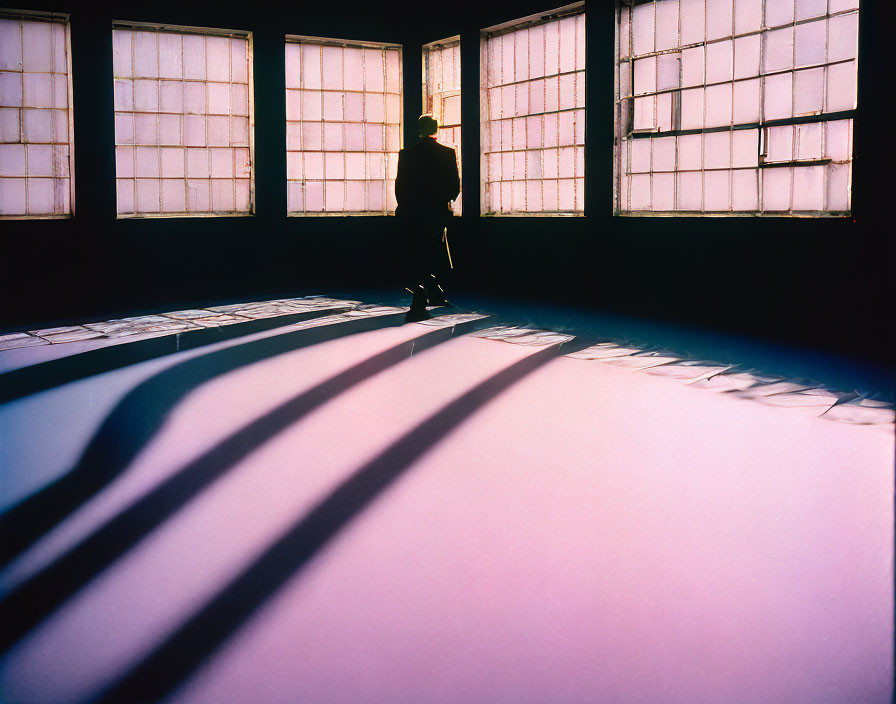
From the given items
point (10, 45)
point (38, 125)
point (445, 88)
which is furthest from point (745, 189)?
point (10, 45)

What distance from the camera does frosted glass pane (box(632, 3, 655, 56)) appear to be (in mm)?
7266

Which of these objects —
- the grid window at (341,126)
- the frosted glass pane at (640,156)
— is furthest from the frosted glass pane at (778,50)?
the grid window at (341,126)

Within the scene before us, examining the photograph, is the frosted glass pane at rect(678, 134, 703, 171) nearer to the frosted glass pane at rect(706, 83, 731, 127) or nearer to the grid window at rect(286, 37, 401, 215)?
the frosted glass pane at rect(706, 83, 731, 127)

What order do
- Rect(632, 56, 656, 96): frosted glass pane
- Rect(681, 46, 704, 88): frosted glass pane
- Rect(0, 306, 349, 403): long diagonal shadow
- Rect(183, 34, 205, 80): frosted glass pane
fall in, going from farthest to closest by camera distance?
Rect(183, 34, 205, 80): frosted glass pane
Rect(632, 56, 656, 96): frosted glass pane
Rect(681, 46, 704, 88): frosted glass pane
Rect(0, 306, 349, 403): long diagonal shadow

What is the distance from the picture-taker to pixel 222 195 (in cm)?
927

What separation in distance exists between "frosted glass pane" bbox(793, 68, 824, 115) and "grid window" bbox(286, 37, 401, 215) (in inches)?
205

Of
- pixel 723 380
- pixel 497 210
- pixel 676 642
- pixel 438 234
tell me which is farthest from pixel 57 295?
pixel 676 642

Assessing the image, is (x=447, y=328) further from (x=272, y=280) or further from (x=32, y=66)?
(x=32, y=66)

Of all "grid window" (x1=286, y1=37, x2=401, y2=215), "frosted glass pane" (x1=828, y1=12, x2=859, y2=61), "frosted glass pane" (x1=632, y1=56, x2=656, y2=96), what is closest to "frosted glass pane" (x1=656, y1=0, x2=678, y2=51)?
"frosted glass pane" (x1=632, y1=56, x2=656, y2=96)

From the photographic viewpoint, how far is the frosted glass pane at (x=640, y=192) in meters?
7.48

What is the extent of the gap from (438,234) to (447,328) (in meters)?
1.15

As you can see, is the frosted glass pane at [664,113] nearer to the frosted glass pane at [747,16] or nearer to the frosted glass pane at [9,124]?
the frosted glass pane at [747,16]

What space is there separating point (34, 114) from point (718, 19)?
6815 millimetres

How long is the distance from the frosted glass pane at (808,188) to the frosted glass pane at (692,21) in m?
1.59
